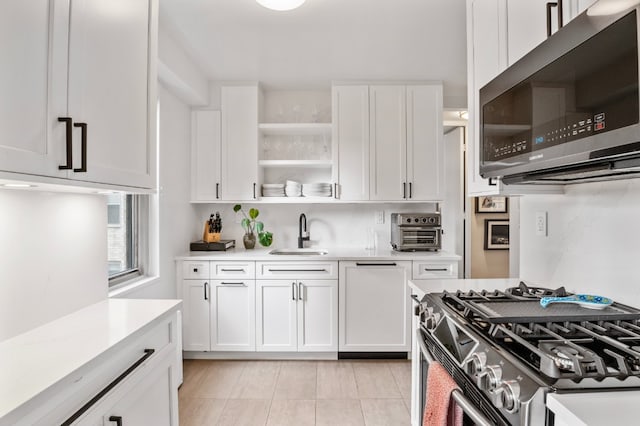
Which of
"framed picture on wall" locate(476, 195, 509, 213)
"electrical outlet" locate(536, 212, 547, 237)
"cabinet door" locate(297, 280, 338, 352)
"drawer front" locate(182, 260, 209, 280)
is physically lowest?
"cabinet door" locate(297, 280, 338, 352)

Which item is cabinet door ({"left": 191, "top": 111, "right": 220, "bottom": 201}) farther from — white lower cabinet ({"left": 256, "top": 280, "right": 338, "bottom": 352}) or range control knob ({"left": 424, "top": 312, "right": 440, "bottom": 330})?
range control knob ({"left": 424, "top": 312, "right": 440, "bottom": 330})

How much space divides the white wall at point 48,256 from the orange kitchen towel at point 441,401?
144cm

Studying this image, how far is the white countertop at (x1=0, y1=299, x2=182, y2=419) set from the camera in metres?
0.90

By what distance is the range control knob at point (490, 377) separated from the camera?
0.93m

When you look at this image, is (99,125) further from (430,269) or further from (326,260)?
(430,269)

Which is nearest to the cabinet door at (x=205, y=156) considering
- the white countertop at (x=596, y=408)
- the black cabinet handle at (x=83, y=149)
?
the black cabinet handle at (x=83, y=149)

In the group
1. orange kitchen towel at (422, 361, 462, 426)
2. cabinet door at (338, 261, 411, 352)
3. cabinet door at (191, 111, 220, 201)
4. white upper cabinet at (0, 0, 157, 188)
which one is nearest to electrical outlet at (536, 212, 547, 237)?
orange kitchen towel at (422, 361, 462, 426)

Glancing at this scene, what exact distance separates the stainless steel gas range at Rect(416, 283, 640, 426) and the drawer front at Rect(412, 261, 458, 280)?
1599 mm

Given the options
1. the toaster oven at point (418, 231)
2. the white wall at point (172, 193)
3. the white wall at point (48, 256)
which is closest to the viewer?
the white wall at point (48, 256)

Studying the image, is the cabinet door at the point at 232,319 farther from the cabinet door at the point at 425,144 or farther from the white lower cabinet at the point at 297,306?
the cabinet door at the point at 425,144

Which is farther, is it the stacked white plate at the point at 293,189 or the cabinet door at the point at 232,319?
the stacked white plate at the point at 293,189

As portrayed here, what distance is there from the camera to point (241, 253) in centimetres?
335

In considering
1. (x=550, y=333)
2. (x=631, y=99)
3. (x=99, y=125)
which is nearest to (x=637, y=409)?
(x=550, y=333)

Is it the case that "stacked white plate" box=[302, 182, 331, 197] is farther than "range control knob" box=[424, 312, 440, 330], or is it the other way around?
"stacked white plate" box=[302, 182, 331, 197]
